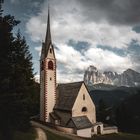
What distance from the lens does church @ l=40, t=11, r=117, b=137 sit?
54688mm

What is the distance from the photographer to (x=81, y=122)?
5378 centimetres

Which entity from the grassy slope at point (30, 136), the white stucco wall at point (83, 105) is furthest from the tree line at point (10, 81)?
the white stucco wall at point (83, 105)

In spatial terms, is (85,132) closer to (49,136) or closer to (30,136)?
(49,136)

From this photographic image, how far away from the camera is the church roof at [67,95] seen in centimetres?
5635

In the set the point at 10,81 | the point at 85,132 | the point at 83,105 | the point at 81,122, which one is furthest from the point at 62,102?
the point at 10,81

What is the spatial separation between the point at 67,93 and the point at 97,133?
10.9 metres

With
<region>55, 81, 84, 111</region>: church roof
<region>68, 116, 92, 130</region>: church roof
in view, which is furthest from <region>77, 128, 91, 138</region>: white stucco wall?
<region>55, 81, 84, 111</region>: church roof

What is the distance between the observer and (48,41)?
6247 cm

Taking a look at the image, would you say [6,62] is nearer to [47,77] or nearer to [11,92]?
[11,92]

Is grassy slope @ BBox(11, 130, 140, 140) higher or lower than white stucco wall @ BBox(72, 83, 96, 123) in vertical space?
lower

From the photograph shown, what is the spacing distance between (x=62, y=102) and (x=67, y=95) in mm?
1973

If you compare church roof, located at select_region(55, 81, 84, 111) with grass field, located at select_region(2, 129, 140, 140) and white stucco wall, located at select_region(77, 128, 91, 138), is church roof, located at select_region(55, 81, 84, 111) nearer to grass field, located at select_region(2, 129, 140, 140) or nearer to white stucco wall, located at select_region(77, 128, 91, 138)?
white stucco wall, located at select_region(77, 128, 91, 138)

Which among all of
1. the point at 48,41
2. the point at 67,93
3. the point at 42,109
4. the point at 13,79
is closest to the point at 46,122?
the point at 42,109

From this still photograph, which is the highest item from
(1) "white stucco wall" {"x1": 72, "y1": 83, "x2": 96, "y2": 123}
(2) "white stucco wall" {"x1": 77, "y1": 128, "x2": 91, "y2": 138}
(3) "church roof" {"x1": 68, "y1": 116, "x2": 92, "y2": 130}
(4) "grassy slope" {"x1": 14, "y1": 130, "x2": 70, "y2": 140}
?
(1) "white stucco wall" {"x1": 72, "y1": 83, "x2": 96, "y2": 123}
